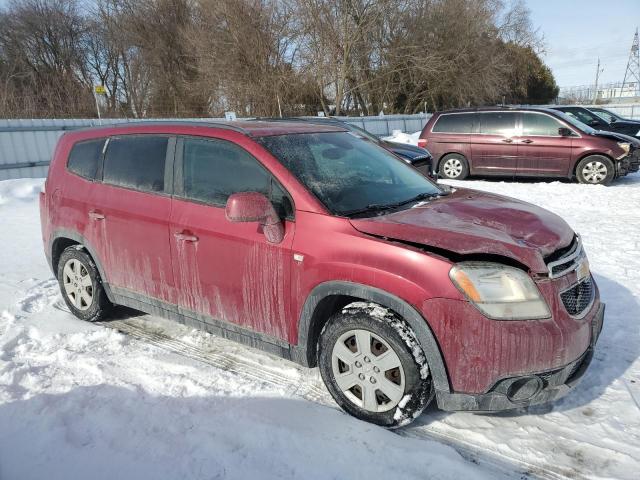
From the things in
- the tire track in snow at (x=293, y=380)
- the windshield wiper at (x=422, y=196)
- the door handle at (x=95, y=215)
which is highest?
the windshield wiper at (x=422, y=196)

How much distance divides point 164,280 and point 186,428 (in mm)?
1220

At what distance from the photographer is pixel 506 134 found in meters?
11.1

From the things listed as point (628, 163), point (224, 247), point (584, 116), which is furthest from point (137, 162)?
point (584, 116)

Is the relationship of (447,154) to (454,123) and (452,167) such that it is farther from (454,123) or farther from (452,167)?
(454,123)

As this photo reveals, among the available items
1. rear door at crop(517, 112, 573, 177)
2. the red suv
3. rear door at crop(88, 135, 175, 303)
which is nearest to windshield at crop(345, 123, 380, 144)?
the red suv

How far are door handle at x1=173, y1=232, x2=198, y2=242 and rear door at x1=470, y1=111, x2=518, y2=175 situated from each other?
9.40 m

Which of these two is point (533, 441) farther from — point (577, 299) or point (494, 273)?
point (494, 273)

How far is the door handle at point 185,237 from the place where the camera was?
3374mm

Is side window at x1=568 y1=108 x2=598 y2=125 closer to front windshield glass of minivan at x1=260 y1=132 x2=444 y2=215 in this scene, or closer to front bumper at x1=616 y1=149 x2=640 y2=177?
front bumper at x1=616 y1=149 x2=640 y2=177

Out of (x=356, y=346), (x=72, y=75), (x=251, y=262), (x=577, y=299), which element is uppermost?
(x=72, y=75)

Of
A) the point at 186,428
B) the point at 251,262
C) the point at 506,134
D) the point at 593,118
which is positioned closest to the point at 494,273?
the point at 251,262

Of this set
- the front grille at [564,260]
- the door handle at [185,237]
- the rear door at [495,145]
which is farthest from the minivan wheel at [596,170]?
the door handle at [185,237]

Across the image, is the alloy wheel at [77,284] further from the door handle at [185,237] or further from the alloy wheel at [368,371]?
the alloy wheel at [368,371]

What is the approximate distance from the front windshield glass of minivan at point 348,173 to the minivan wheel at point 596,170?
7.96 metres
